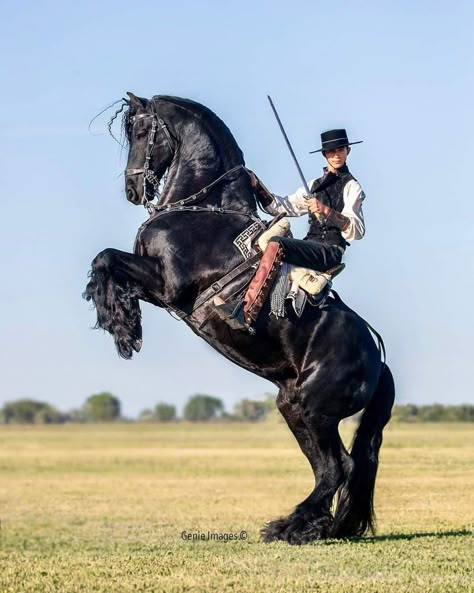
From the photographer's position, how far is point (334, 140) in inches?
419

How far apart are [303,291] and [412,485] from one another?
1279 cm

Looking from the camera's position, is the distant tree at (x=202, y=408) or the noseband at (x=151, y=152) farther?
the distant tree at (x=202, y=408)

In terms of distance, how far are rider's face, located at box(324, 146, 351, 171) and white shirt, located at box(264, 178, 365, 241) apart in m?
0.20

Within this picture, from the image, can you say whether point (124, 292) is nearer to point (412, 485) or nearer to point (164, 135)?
point (164, 135)

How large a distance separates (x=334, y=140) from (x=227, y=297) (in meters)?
1.71

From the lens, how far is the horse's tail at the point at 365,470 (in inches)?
414

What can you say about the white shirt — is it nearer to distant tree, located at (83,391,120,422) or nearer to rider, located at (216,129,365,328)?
rider, located at (216,129,365,328)

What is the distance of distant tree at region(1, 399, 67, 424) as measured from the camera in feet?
405

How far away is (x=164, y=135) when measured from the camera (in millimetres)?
10688

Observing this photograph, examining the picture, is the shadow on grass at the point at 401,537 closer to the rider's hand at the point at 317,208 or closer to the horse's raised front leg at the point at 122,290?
the horse's raised front leg at the point at 122,290

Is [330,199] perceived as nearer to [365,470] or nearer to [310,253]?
[310,253]

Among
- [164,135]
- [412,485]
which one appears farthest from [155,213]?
[412,485]

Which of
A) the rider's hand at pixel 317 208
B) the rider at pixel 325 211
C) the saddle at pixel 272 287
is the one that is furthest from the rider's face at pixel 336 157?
the saddle at pixel 272 287

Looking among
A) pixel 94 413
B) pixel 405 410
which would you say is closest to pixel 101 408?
pixel 94 413
